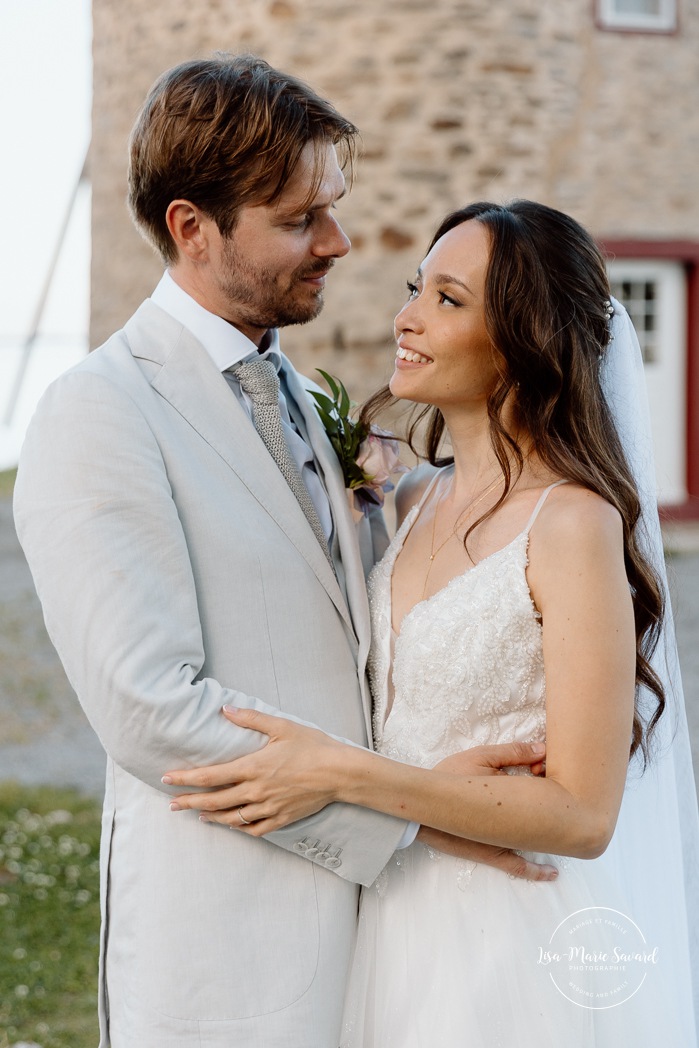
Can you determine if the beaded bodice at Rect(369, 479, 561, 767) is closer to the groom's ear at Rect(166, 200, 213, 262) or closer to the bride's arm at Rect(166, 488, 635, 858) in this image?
the bride's arm at Rect(166, 488, 635, 858)

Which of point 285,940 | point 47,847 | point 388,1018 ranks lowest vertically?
point 47,847

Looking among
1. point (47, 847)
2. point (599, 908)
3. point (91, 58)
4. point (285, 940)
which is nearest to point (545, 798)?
point (599, 908)

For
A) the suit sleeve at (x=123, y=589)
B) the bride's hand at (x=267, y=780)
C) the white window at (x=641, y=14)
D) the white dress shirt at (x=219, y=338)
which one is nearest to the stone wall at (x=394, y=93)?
the white window at (x=641, y=14)

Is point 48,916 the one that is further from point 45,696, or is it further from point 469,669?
point 45,696

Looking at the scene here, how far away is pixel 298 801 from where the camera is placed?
2088mm

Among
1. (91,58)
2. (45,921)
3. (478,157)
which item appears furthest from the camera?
(91,58)

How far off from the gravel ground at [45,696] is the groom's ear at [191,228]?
285 centimetres

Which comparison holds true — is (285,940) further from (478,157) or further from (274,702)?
(478,157)

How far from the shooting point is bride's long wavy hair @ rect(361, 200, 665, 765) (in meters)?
2.54

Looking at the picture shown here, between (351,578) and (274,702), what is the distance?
0.36 m

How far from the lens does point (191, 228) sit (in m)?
2.53

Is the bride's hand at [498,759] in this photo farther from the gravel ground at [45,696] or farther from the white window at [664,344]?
the white window at [664,344]

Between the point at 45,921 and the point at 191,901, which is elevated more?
the point at 191,901

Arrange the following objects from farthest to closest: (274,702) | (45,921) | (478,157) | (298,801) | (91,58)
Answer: (91,58), (478,157), (45,921), (274,702), (298,801)
